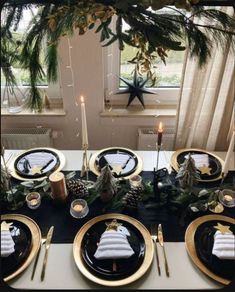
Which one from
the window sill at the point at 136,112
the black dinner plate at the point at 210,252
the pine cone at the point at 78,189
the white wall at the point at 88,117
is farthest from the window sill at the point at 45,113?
the black dinner plate at the point at 210,252

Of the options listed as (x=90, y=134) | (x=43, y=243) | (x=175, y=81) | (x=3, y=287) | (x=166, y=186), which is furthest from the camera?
(x=90, y=134)

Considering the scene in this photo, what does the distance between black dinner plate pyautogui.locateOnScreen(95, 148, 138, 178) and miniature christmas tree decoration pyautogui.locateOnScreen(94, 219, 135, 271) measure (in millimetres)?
265

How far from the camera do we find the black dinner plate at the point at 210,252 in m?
0.72

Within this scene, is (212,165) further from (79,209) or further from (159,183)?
(79,209)

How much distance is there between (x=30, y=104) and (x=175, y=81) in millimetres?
630

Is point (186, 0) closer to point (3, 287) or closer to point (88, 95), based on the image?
point (88, 95)

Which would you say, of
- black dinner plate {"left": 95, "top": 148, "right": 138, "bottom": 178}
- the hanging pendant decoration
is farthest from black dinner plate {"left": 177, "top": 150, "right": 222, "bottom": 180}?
the hanging pendant decoration

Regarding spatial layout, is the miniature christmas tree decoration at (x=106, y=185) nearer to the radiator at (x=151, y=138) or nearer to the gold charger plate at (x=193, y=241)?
the gold charger plate at (x=193, y=241)

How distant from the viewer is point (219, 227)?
0.84 meters

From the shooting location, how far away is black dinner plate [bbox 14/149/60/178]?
1.04 metres

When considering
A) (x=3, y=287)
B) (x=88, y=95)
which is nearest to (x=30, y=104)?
(x=88, y=95)

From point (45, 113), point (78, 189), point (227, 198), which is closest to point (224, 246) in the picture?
point (227, 198)

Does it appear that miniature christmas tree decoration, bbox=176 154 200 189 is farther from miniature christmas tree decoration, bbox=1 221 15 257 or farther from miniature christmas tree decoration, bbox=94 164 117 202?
miniature christmas tree decoration, bbox=1 221 15 257

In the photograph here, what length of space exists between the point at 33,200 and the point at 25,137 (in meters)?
0.55
